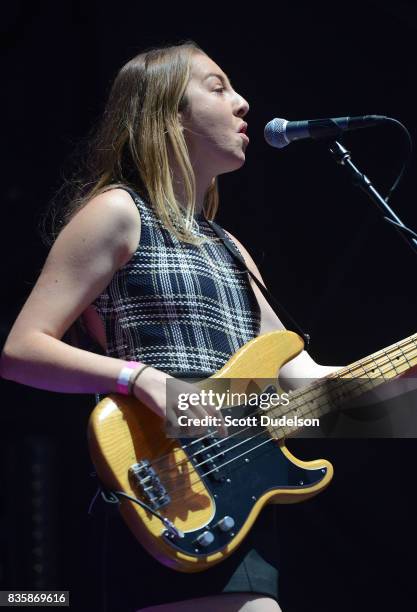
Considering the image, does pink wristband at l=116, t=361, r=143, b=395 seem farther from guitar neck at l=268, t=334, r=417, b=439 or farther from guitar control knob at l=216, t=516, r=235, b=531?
guitar neck at l=268, t=334, r=417, b=439

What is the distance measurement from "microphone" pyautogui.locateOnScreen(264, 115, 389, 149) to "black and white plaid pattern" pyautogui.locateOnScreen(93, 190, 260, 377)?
39 centimetres

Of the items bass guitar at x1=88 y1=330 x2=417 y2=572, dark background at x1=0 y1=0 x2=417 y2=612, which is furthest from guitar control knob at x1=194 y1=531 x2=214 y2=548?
dark background at x1=0 y1=0 x2=417 y2=612

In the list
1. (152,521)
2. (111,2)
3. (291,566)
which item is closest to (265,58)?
(111,2)

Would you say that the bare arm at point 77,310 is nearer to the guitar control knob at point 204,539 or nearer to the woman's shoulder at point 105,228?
the woman's shoulder at point 105,228

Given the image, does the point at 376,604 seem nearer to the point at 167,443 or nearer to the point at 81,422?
the point at 81,422

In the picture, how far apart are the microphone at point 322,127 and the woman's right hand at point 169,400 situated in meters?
0.74

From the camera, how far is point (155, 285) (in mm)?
2102

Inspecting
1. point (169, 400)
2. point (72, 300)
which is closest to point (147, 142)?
point (72, 300)

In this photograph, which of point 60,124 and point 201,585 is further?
point 60,124

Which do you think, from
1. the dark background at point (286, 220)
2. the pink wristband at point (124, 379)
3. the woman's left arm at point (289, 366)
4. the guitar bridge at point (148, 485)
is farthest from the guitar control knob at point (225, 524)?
the dark background at point (286, 220)

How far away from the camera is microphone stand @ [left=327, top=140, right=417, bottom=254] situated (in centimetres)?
212

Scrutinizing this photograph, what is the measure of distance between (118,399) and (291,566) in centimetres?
176

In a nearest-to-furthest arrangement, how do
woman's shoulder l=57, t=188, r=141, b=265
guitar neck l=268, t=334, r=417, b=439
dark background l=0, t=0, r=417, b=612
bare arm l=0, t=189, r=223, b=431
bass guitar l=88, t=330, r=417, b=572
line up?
bass guitar l=88, t=330, r=417, b=572 < bare arm l=0, t=189, r=223, b=431 < woman's shoulder l=57, t=188, r=141, b=265 < guitar neck l=268, t=334, r=417, b=439 < dark background l=0, t=0, r=417, b=612

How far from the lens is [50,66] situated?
3604mm
